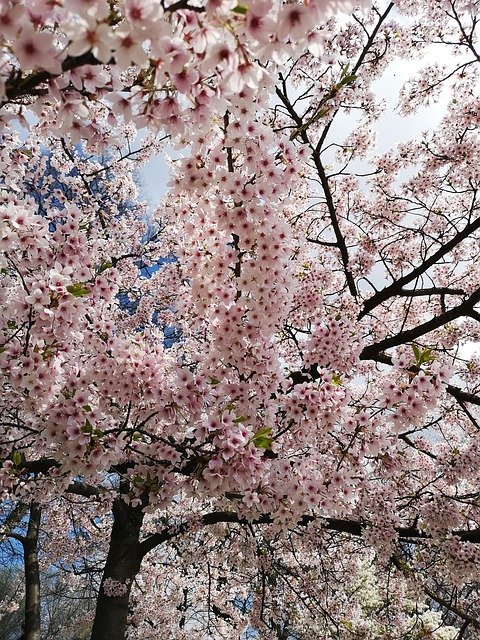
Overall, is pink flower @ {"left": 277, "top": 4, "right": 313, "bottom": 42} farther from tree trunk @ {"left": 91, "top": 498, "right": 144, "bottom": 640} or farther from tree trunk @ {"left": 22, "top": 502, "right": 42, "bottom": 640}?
tree trunk @ {"left": 22, "top": 502, "right": 42, "bottom": 640}

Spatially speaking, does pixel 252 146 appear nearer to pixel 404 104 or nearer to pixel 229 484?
pixel 229 484

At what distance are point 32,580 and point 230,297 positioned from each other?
9.18 m

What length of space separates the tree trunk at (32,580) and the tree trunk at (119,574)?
8.53 feet

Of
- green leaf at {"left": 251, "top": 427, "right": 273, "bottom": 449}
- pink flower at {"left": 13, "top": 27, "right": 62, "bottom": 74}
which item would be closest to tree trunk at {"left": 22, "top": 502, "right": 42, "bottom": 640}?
green leaf at {"left": 251, "top": 427, "right": 273, "bottom": 449}

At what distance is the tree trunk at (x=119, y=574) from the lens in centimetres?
684

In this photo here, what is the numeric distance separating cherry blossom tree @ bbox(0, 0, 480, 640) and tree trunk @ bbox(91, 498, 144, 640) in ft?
0.11

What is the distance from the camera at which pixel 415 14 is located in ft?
22.8

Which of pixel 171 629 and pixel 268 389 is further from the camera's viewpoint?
pixel 171 629

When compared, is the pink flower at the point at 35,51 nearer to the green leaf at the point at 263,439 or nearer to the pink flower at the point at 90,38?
the pink flower at the point at 90,38

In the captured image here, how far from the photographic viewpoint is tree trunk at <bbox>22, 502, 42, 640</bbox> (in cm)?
900

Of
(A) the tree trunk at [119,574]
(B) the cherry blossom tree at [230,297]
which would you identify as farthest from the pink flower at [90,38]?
(A) the tree trunk at [119,574]

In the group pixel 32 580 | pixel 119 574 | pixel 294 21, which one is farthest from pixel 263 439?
pixel 32 580

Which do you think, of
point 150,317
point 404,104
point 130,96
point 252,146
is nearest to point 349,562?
point 150,317

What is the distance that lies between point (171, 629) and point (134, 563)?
546cm
